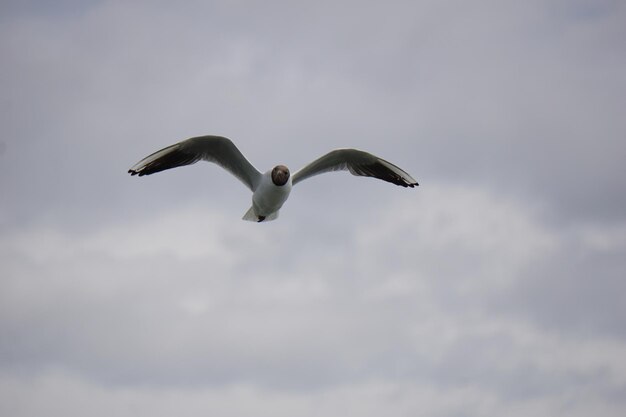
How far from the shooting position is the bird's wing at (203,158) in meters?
21.1

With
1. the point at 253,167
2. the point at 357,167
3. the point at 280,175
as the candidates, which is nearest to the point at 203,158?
the point at 253,167

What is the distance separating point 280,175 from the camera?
67.4ft

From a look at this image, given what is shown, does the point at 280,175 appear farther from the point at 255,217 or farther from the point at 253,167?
the point at 255,217

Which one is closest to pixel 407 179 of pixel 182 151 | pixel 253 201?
pixel 253 201

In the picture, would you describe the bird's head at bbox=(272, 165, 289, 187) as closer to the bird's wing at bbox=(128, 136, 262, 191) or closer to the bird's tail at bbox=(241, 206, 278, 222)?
the bird's wing at bbox=(128, 136, 262, 191)

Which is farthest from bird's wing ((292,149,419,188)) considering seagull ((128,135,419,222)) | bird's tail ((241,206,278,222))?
bird's tail ((241,206,278,222))

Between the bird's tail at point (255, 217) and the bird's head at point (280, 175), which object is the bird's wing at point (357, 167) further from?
the bird's head at point (280, 175)

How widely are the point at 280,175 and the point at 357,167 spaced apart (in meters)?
3.25

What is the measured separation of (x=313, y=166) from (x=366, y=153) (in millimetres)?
1376

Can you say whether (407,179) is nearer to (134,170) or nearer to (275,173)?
(275,173)

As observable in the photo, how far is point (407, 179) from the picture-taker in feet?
77.2

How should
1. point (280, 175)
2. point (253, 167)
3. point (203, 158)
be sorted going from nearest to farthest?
point (280, 175)
point (253, 167)
point (203, 158)

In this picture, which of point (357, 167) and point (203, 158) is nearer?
Result: point (203, 158)

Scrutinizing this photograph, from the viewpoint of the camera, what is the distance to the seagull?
20.9 m
